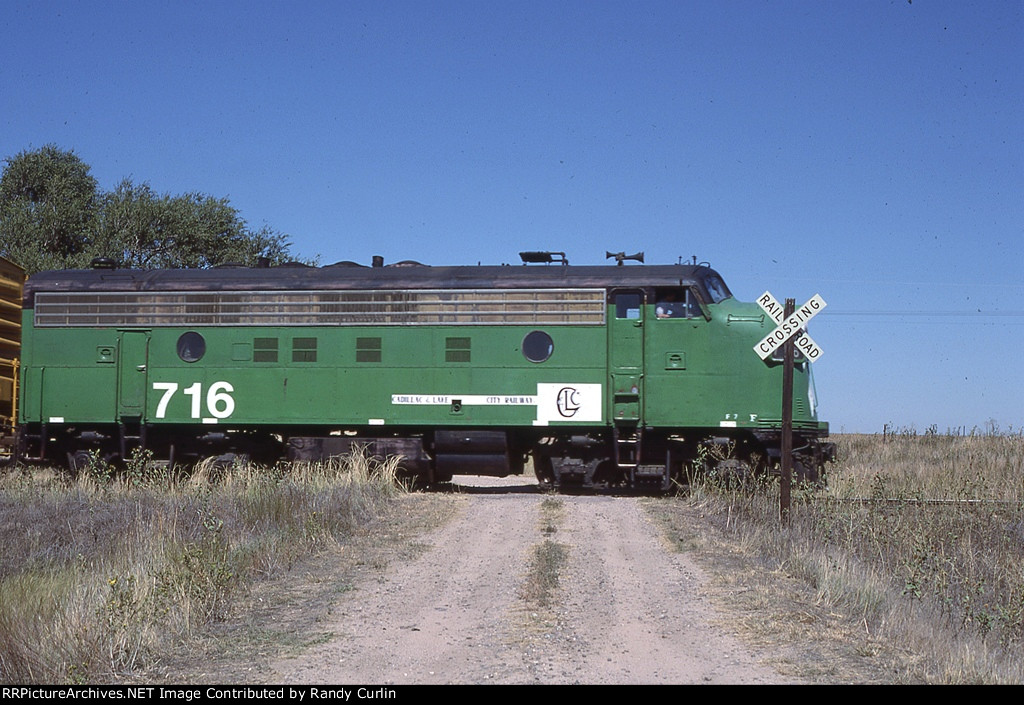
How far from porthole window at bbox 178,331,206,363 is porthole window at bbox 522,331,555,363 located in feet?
19.7

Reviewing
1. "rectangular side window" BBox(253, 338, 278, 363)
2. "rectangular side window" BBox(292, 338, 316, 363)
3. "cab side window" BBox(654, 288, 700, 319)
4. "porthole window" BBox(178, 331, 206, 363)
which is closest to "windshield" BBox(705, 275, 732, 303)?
"cab side window" BBox(654, 288, 700, 319)

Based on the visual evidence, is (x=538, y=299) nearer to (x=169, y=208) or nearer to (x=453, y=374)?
(x=453, y=374)

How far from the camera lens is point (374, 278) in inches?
757

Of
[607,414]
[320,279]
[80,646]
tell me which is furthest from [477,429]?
[80,646]

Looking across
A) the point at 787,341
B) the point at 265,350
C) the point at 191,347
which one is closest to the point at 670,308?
the point at 787,341

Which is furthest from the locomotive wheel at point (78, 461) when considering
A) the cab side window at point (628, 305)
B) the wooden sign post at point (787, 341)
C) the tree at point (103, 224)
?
the tree at point (103, 224)

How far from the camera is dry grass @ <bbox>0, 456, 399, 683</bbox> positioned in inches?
277

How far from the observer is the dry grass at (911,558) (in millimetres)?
7430

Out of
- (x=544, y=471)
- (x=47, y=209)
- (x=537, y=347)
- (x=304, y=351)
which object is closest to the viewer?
(x=537, y=347)

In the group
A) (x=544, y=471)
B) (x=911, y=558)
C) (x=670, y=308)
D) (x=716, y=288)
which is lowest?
(x=911, y=558)

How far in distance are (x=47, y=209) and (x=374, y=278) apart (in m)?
28.8

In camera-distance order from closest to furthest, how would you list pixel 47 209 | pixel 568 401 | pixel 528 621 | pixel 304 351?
pixel 528 621
pixel 568 401
pixel 304 351
pixel 47 209

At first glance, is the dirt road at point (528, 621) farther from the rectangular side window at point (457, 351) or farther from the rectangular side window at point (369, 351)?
the rectangular side window at point (369, 351)

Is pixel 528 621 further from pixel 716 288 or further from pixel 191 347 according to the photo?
pixel 191 347
